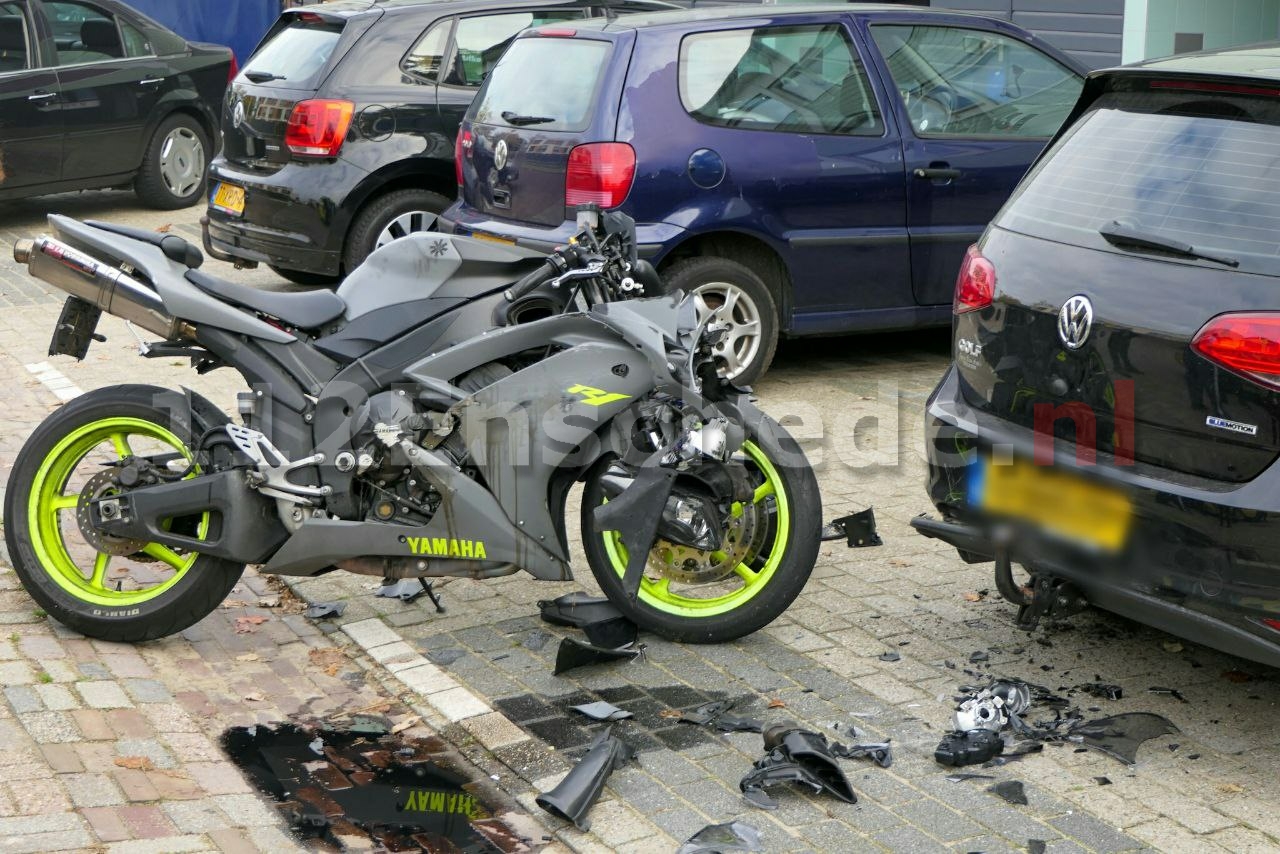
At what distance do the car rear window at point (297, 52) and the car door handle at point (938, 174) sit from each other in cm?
393

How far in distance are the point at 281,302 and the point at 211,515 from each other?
725mm

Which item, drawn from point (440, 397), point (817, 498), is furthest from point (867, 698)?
point (440, 397)

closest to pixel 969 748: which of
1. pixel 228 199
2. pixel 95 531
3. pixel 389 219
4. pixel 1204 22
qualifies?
pixel 95 531

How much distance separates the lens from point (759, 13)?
8.38 meters

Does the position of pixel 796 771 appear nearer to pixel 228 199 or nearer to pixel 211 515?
pixel 211 515

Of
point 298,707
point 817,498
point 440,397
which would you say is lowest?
point 298,707

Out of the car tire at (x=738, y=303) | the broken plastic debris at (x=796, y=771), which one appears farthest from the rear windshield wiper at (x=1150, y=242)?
the car tire at (x=738, y=303)

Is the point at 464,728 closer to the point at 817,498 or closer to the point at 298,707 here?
the point at 298,707

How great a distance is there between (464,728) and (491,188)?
14.0 ft

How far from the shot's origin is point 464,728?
4773 millimetres

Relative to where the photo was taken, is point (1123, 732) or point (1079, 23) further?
point (1079, 23)

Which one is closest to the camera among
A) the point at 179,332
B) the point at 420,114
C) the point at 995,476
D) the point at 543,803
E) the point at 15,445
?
the point at 543,803

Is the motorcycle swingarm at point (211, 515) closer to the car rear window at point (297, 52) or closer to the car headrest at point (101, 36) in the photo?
the car rear window at point (297, 52)

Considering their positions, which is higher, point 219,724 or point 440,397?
point 440,397
